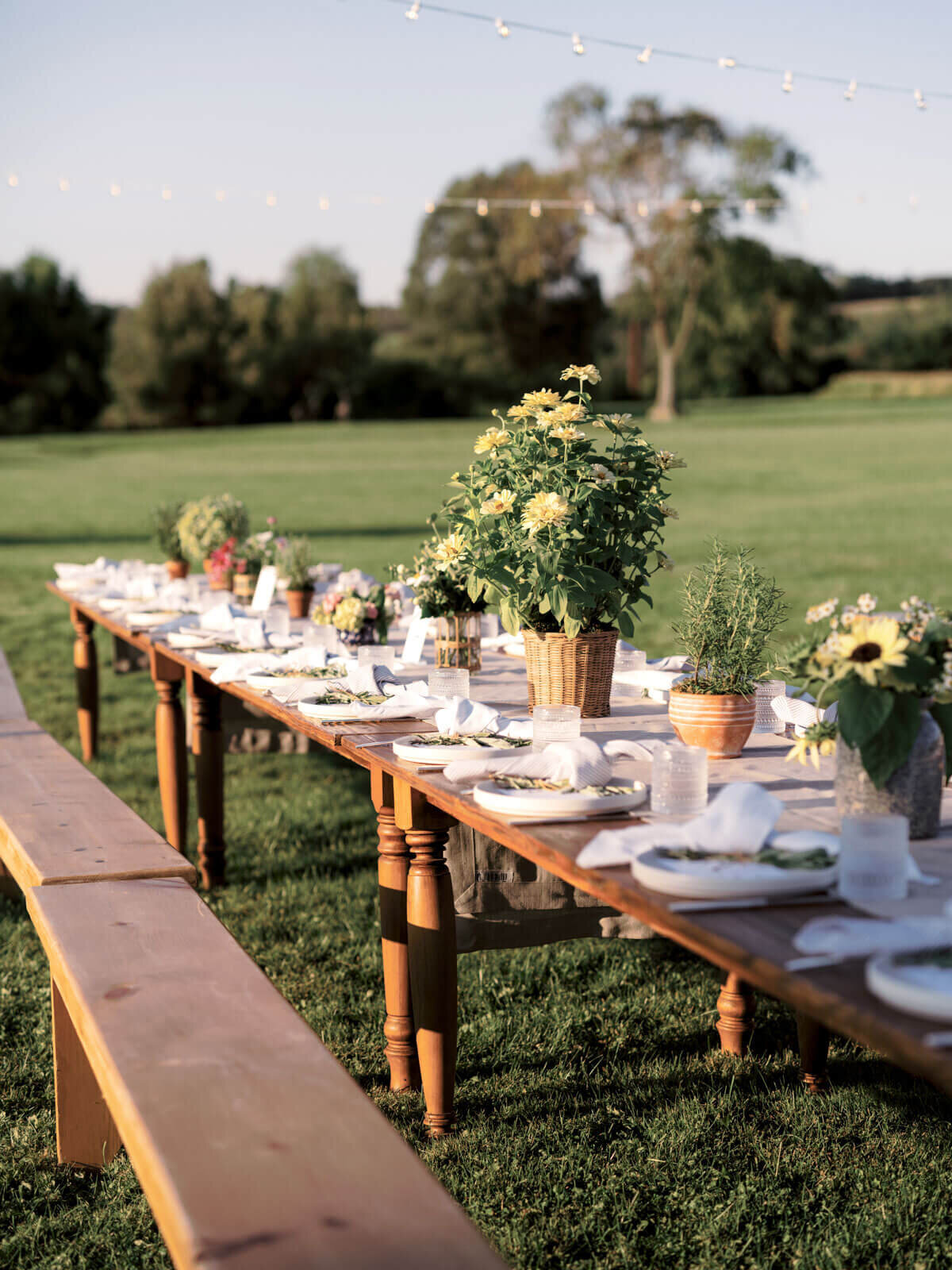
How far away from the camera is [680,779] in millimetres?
2148

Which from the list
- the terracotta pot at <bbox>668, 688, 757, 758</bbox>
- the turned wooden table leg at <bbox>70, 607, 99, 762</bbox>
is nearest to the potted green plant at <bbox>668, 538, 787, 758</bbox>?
the terracotta pot at <bbox>668, 688, 757, 758</bbox>

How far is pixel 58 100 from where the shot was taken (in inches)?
1217

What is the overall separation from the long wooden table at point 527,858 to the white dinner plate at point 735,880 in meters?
0.02

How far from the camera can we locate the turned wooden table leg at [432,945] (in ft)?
9.34

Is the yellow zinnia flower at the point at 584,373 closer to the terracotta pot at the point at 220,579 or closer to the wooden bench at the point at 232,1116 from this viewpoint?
the wooden bench at the point at 232,1116

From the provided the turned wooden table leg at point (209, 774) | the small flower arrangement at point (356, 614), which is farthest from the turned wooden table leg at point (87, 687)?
the small flower arrangement at point (356, 614)

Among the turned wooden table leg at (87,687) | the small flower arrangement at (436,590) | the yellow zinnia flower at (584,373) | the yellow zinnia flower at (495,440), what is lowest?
the turned wooden table leg at (87,687)

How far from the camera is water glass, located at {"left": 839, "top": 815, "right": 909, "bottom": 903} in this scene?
1.74 m

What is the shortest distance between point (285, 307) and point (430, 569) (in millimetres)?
54604

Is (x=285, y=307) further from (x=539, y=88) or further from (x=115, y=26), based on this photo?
(x=115, y=26)

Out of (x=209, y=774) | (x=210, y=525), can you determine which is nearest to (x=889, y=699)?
(x=209, y=774)

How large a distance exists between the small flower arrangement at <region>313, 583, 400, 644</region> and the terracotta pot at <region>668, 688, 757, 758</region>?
142 centimetres

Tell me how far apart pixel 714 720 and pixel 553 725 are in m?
0.31

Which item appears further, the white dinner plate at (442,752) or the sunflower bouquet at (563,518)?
the sunflower bouquet at (563,518)
